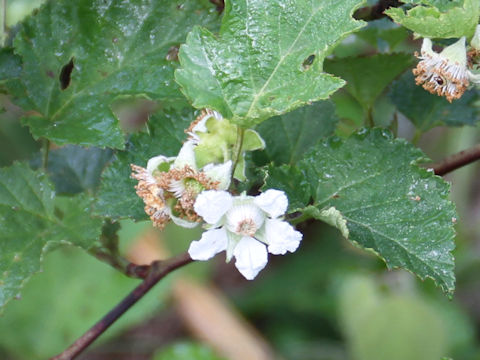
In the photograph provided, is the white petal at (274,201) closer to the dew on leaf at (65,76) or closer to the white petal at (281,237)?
the white petal at (281,237)

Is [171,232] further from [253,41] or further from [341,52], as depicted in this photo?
[253,41]

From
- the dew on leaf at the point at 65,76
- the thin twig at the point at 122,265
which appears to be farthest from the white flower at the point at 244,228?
the dew on leaf at the point at 65,76

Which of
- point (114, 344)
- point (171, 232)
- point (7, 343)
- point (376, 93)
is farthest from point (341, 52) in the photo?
point (114, 344)

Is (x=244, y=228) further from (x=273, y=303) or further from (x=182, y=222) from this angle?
(x=273, y=303)

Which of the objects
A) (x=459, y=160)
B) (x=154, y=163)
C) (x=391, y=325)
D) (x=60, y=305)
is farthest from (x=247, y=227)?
(x=60, y=305)

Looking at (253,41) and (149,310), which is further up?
(253,41)

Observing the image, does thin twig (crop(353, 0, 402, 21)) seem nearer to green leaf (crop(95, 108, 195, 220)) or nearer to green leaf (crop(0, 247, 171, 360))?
green leaf (crop(95, 108, 195, 220))
